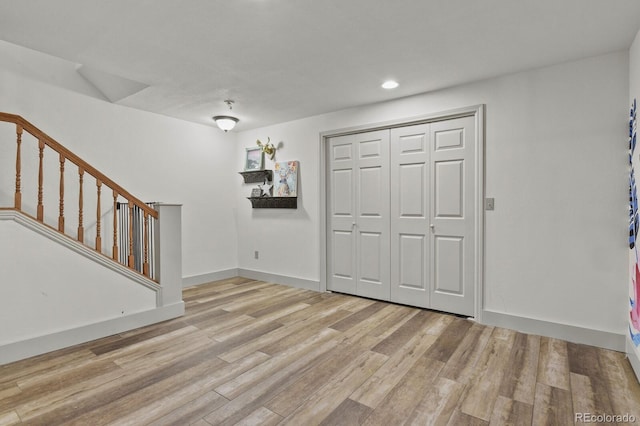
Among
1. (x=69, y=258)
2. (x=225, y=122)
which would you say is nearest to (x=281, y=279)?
(x=225, y=122)

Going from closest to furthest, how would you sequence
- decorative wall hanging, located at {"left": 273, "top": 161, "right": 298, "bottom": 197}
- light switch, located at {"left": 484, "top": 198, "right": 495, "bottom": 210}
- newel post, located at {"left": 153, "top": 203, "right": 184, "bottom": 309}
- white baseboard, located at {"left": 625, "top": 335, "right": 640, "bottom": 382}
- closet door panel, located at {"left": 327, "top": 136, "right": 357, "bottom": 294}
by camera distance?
white baseboard, located at {"left": 625, "top": 335, "right": 640, "bottom": 382}
light switch, located at {"left": 484, "top": 198, "right": 495, "bottom": 210}
newel post, located at {"left": 153, "top": 203, "right": 184, "bottom": 309}
closet door panel, located at {"left": 327, "top": 136, "right": 357, "bottom": 294}
decorative wall hanging, located at {"left": 273, "top": 161, "right": 298, "bottom": 197}

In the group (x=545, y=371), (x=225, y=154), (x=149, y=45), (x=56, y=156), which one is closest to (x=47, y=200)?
(x=56, y=156)

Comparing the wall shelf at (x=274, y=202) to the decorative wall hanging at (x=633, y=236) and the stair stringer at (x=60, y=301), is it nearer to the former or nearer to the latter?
the stair stringer at (x=60, y=301)

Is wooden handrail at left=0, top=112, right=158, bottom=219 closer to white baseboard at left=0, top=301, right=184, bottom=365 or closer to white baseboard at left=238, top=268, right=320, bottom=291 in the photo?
white baseboard at left=0, top=301, right=184, bottom=365

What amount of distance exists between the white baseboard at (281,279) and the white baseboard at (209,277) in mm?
144

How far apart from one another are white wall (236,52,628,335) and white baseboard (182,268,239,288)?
3807 mm

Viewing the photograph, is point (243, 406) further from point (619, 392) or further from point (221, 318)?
point (619, 392)

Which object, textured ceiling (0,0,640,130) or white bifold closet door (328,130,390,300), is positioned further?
white bifold closet door (328,130,390,300)

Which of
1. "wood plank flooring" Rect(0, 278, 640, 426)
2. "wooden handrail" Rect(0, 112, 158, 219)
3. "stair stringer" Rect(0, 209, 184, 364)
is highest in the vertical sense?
"wooden handrail" Rect(0, 112, 158, 219)

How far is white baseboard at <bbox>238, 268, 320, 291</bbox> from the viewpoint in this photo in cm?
463

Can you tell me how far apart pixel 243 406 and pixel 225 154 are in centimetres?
420
